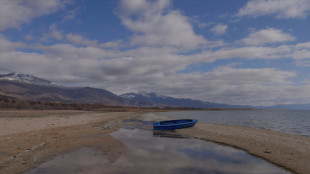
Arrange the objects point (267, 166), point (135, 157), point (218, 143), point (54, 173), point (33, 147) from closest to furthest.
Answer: point (54, 173), point (267, 166), point (135, 157), point (33, 147), point (218, 143)

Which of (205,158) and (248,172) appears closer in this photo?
(248,172)

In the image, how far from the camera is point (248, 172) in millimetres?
12711

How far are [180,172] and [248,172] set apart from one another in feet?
14.7

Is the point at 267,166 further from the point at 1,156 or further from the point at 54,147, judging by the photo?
the point at 1,156

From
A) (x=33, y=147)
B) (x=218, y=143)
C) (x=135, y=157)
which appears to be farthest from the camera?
(x=218, y=143)

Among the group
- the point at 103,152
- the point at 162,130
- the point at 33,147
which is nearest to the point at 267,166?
the point at 103,152

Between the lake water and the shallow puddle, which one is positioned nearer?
the shallow puddle

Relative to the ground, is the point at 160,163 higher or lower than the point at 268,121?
higher

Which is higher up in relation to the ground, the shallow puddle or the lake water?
the shallow puddle

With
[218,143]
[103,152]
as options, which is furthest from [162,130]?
[103,152]

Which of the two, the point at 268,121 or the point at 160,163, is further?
the point at 268,121

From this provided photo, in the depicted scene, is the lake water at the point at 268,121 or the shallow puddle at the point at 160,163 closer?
the shallow puddle at the point at 160,163

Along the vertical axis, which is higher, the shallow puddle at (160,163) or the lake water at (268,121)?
the shallow puddle at (160,163)

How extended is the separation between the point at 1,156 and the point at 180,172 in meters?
12.1
